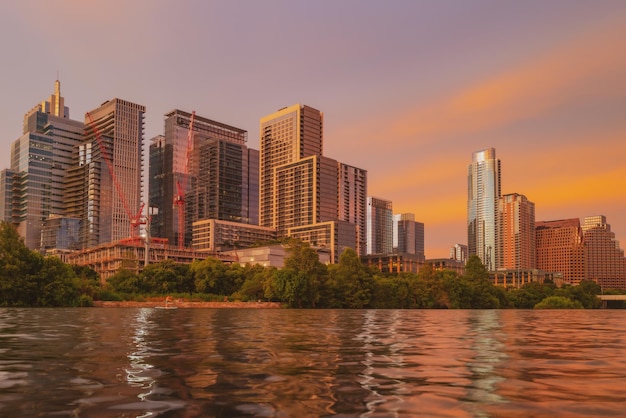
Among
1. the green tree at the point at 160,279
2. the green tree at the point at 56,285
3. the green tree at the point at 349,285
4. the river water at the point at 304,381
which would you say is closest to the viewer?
the river water at the point at 304,381

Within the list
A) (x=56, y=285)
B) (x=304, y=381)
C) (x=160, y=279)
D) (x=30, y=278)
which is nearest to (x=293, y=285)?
(x=160, y=279)

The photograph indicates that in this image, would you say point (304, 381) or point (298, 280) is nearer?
point (304, 381)

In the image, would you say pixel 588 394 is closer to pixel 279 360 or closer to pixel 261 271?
pixel 279 360

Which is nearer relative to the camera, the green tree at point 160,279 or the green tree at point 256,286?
the green tree at point 256,286

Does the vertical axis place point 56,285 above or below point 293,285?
above

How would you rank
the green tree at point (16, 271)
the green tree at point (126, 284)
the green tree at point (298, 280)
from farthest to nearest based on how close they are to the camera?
the green tree at point (126, 284)
the green tree at point (298, 280)
the green tree at point (16, 271)

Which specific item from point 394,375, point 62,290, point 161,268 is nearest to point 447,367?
point 394,375

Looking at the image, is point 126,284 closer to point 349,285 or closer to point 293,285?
point 293,285

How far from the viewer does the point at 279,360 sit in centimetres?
2330

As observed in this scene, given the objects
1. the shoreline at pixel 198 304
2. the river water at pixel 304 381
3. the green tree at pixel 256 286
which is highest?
the river water at pixel 304 381

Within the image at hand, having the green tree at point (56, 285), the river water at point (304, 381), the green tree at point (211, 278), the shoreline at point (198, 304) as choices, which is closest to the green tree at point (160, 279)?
the green tree at point (211, 278)

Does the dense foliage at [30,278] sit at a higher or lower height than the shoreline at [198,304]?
higher

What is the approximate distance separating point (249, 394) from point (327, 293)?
498ft

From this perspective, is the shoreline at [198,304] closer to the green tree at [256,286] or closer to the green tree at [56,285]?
the green tree at [256,286]
